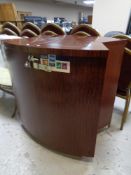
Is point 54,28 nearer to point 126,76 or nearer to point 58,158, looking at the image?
point 126,76

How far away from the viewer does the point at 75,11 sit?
1191 centimetres

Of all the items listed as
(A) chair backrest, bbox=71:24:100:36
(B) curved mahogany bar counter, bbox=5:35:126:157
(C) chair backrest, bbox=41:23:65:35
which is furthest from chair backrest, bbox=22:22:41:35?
(B) curved mahogany bar counter, bbox=5:35:126:157

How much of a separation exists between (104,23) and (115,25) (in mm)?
267

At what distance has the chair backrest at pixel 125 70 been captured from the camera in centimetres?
149

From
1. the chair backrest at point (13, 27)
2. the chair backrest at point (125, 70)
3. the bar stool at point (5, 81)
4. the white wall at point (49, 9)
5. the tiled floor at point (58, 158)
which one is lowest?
the tiled floor at point (58, 158)

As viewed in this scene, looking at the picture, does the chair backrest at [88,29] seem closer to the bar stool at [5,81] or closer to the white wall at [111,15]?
the bar stool at [5,81]

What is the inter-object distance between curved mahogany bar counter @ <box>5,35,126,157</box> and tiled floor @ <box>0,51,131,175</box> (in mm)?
92

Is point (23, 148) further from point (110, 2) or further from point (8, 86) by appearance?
point (110, 2)

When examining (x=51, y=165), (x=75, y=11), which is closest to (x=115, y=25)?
(x=51, y=165)

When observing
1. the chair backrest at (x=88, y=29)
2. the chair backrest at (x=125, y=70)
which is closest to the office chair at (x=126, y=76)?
the chair backrest at (x=125, y=70)

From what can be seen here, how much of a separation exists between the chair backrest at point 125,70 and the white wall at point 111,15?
246 centimetres

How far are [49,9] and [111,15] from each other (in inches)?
287

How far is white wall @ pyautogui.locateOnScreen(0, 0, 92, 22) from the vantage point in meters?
8.67

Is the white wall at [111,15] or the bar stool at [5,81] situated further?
the white wall at [111,15]
